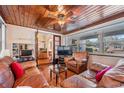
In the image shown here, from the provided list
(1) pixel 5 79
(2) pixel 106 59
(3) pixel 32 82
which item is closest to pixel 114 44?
(2) pixel 106 59

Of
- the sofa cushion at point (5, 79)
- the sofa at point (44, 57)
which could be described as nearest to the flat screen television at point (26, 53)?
the sofa at point (44, 57)

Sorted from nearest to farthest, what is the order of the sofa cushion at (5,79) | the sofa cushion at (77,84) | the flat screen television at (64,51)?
the sofa cushion at (5,79) → the sofa cushion at (77,84) → the flat screen television at (64,51)

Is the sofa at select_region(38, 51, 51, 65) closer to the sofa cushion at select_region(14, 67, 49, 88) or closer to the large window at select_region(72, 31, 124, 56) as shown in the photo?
the large window at select_region(72, 31, 124, 56)

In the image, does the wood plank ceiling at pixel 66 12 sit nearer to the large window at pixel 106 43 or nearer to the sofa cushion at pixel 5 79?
the large window at pixel 106 43

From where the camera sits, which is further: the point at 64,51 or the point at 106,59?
the point at 64,51

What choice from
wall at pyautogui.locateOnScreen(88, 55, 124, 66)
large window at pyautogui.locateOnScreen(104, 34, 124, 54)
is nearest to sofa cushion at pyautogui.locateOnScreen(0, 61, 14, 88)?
wall at pyautogui.locateOnScreen(88, 55, 124, 66)

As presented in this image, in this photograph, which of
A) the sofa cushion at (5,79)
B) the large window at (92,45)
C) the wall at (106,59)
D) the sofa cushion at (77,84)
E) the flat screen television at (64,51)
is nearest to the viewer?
the sofa cushion at (5,79)

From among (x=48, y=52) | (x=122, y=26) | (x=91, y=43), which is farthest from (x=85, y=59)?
(x=48, y=52)

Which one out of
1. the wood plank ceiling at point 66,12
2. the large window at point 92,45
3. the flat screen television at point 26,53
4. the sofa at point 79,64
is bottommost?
the sofa at point 79,64

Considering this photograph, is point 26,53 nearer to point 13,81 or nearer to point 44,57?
point 44,57

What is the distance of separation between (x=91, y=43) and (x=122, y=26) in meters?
1.63

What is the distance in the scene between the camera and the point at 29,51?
17.6 ft
